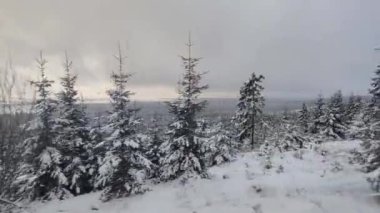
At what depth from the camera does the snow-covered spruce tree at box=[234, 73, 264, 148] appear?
4322 cm

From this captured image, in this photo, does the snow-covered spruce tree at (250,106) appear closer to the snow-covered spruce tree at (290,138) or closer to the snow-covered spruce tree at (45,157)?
the snow-covered spruce tree at (290,138)

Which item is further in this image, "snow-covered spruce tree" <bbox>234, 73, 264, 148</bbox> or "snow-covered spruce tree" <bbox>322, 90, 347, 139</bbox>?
"snow-covered spruce tree" <bbox>322, 90, 347, 139</bbox>

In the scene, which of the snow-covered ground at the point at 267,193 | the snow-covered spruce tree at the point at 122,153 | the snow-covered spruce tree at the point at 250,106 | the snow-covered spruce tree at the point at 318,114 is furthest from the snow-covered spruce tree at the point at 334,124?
the snow-covered spruce tree at the point at 122,153

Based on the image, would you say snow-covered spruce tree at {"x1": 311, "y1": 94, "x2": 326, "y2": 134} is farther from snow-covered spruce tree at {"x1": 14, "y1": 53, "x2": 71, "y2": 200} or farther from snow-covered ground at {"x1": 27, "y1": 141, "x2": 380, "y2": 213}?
snow-covered spruce tree at {"x1": 14, "y1": 53, "x2": 71, "y2": 200}

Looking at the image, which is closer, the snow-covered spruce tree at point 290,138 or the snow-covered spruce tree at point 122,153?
the snow-covered spruce tree at point 122,153

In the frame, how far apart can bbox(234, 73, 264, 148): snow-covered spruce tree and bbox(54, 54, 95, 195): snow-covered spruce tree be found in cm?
2353

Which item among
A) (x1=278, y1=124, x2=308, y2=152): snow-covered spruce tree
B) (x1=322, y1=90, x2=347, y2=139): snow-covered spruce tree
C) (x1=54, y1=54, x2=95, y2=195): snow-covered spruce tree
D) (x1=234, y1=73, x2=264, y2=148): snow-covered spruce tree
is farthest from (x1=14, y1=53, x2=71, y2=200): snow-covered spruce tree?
(x1=322, y1=90, x2=347, y2=139): snow-covered spruce tree

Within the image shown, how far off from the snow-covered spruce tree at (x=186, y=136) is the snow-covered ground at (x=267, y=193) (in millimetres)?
998

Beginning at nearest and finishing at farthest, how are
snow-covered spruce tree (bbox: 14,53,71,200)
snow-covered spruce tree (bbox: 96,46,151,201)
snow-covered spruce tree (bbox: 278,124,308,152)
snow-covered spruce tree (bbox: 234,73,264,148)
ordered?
snow-covered spruce tree (bbox: 96,46,151,201) < snow-covered spruce tree (bbox: 14,53,71,200) < snow-covered spruce tree (bbox: 278,124,308,152) < snow-covered spruce tree (bbox: 234,73,264,148)

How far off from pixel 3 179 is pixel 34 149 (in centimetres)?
1493

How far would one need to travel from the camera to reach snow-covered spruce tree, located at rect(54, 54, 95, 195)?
22453 millimetres

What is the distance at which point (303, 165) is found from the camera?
1748 centimetres

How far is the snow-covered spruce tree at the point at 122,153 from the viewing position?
57.7 feet

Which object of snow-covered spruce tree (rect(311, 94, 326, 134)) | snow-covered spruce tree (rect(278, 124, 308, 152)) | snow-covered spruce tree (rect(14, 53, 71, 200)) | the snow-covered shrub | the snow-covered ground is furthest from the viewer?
snow-covered spruce tree (rect(311, 94, 326, 134))
